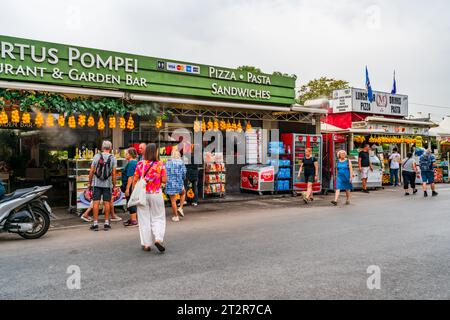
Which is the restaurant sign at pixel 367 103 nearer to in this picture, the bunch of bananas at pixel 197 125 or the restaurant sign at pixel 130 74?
the restaurant sign at pixel 130 74

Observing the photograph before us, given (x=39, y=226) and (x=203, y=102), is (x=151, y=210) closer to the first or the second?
(x=39, y=226)

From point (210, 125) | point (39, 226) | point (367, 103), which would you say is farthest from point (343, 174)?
point (367, 103)

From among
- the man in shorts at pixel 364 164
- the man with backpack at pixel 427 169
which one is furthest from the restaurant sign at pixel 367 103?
the man with backpack at pixel 427 169

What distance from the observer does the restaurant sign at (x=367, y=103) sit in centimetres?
2339

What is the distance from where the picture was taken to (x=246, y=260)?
19.6 feet

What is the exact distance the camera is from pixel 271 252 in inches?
255

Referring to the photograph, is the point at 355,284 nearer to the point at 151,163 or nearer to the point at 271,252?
the point at 271,252

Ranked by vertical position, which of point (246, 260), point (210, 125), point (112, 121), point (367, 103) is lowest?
point (246, 260)

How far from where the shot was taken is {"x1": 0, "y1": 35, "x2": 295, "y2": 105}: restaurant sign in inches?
393

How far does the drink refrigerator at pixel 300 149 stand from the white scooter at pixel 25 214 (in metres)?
9.90

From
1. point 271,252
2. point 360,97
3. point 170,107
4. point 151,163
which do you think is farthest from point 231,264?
point 360,97

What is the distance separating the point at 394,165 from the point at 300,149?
6.67 metres
